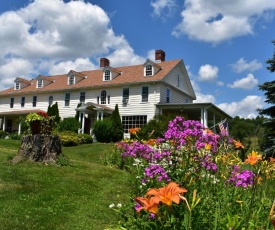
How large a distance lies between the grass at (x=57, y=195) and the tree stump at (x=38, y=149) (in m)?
0.41

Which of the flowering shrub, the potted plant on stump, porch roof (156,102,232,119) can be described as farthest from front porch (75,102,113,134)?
the flowering shrub

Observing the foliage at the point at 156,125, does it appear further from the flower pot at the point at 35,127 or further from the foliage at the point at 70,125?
the flower pot at the point at 35,127

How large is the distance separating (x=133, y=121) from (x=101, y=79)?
612 centimetres

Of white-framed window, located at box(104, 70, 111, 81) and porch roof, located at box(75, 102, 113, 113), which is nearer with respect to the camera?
porch roof, located at box(75, 102, 113, 113)

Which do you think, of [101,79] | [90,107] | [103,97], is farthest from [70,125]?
[101,79]

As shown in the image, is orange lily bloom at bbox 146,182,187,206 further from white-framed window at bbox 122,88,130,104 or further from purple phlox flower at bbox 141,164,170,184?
white-framed window at bbox 122,88,130,104

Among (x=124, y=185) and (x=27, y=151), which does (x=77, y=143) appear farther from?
(x=124, y=185)

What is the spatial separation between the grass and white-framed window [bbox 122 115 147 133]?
58.5 ft

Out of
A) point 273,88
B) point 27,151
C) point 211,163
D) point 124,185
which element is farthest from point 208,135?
point 273,88

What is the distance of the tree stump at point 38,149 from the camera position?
32.5ft

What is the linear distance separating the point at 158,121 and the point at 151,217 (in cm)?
2170

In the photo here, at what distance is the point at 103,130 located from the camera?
86.3ft

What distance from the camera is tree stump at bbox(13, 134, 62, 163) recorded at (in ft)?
32.5

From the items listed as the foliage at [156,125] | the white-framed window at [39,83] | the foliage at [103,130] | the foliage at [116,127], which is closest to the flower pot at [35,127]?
the foliage at [156,125]
